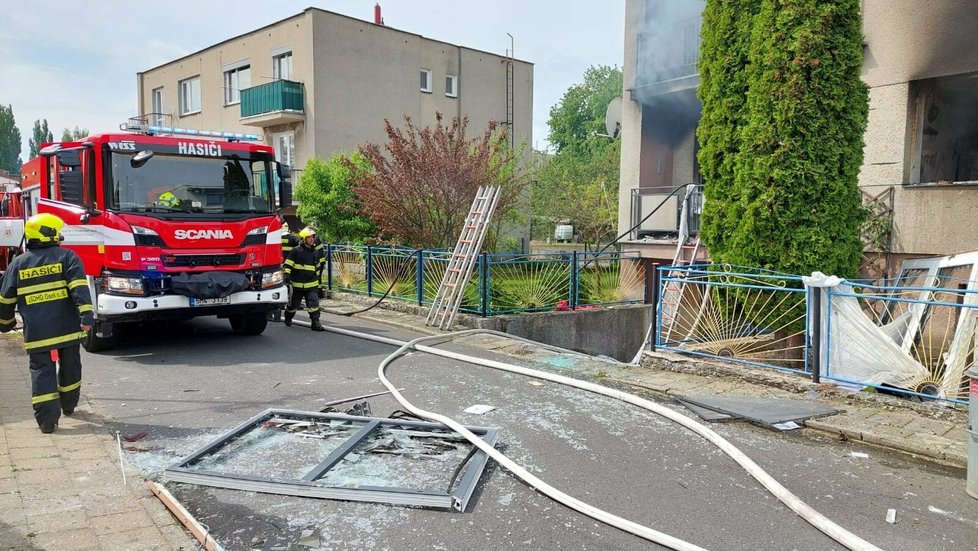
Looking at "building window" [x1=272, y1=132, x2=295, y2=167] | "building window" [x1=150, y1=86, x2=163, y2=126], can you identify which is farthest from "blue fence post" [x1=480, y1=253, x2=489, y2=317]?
"building window" [x1=150, y1=86, x2=163, y2=126]

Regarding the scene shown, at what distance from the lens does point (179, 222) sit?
324 inches

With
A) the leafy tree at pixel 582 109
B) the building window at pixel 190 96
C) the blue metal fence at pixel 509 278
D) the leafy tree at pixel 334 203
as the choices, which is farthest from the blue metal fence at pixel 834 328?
the leafy tree at pixel 582 109

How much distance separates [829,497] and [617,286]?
8.77m

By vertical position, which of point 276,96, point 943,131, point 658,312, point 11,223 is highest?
point 276,96

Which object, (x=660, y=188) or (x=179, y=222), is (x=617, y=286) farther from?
(x=179, y=222)

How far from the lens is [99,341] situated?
8617 millimetres

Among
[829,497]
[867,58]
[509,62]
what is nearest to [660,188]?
[867,58]

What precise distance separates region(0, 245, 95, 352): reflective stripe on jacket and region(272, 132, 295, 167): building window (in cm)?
1848

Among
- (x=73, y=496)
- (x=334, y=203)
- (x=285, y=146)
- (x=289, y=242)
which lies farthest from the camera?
(x=285, y=146)

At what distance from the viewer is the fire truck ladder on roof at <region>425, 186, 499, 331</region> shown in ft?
35.7

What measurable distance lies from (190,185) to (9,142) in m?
102

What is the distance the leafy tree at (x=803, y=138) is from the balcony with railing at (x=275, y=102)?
1687 cm

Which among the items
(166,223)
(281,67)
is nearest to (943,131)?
(166,223)

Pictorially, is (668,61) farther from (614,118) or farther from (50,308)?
(50,308)
